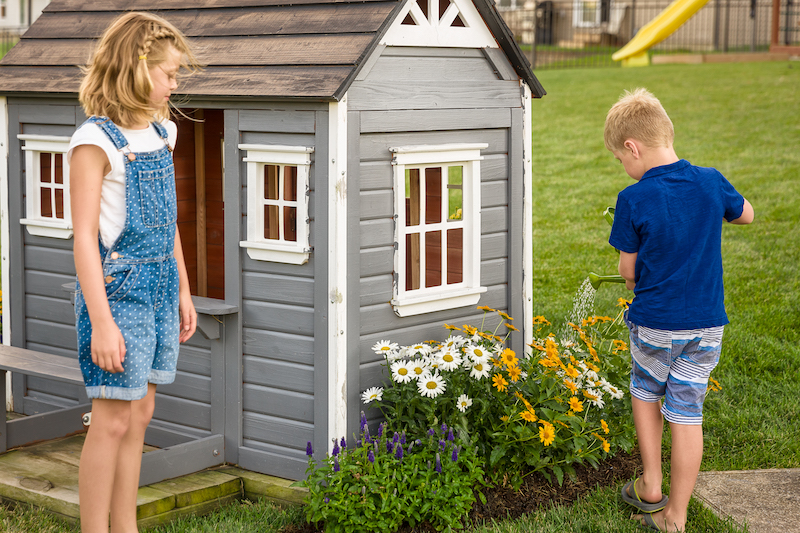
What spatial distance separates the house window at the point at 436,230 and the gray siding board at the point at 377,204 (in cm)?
3

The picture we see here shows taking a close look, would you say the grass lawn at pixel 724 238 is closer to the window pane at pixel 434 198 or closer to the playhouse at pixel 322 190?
the playhouse at pixel 322 190

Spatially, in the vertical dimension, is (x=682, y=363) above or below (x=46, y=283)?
below

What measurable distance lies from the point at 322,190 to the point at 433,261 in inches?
43.2

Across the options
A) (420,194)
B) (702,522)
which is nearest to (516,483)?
(702,522)

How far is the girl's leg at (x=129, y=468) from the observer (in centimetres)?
307

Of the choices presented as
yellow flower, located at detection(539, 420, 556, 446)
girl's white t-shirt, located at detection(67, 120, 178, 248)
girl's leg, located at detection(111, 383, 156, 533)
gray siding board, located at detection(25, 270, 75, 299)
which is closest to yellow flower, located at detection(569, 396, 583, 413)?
yellow flower, located at detection(539, 420, 556, 446)

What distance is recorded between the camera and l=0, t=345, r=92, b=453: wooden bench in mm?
4266

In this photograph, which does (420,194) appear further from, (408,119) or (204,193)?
(204,193)

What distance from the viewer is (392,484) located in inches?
140

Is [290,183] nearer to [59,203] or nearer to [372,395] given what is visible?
[372,395]

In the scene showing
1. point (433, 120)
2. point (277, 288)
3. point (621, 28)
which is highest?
point (621, 28)

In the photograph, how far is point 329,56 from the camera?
3.76m

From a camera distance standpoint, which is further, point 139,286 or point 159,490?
point 159,490

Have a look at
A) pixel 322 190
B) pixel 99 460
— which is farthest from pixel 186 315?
pixel 322 190
